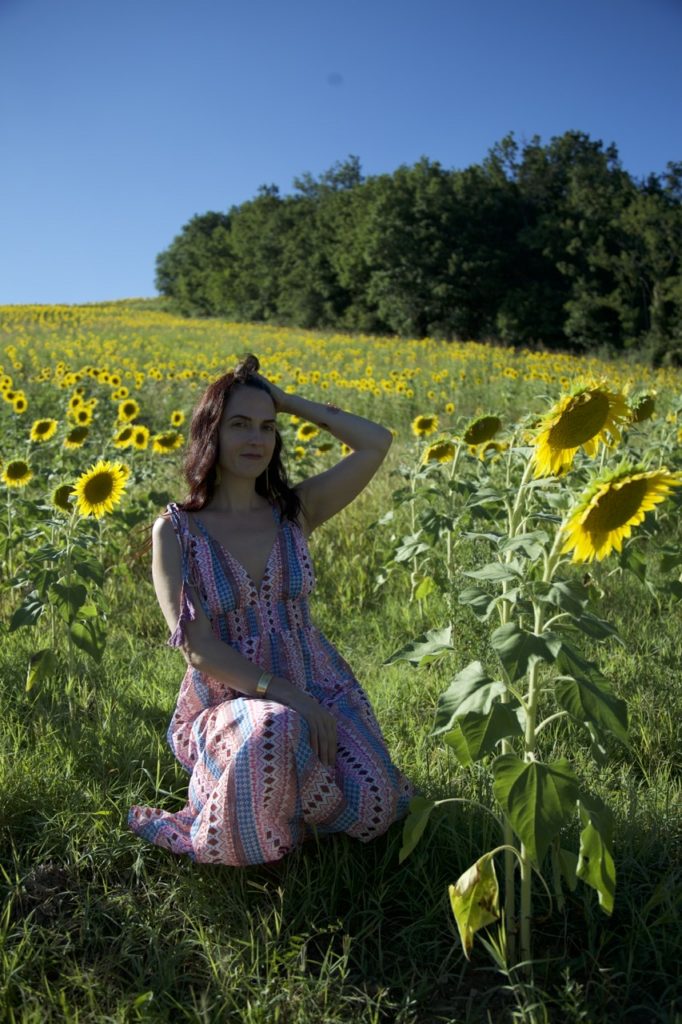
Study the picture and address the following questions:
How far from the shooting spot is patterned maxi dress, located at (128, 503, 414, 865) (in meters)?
1.85

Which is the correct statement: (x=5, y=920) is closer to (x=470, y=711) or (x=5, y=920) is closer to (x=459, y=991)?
(x=459, y=991)

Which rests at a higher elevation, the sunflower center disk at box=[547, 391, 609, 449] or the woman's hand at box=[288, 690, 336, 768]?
the sunflower center disk at box=[547, 391, 609, 449]

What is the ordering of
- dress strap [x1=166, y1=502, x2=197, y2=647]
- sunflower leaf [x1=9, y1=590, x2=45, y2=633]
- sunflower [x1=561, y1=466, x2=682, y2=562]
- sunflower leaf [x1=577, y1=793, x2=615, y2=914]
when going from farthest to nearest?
sunflower leaf [x1=9, y1=590, x2=45, y2=633] < dress strap [x1=166, y1=502, x2=197, y2=647] < sunflower leaf [x1=577, y1=793, x2=615, y2=914] < sunflower [x1=561, y1=466, x2=682, y2=562]

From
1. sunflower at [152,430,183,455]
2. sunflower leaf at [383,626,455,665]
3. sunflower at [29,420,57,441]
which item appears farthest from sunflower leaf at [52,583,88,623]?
sunflower at [29,420,57,441]

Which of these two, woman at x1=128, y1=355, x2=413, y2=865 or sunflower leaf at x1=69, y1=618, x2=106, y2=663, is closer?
woman at x1=128, y1=355, x2=413, y2=865

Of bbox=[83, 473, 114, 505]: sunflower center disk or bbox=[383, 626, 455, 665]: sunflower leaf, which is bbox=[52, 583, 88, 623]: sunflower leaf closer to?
bbox=[83, 473, 114, 505]: sunflower center disk

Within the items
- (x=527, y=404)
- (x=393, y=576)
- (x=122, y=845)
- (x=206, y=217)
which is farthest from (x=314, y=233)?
(x=122, y=845)

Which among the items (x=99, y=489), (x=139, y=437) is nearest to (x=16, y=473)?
(x=139, y=437)

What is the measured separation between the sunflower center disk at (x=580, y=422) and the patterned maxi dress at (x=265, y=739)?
82cm

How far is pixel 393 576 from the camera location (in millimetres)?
4281

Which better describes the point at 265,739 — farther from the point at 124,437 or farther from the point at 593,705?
the point at 124,437

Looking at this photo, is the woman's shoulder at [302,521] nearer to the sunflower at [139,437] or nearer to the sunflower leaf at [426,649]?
the sunflower leaf at [426,649]

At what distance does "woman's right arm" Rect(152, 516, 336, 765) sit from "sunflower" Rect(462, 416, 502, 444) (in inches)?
48.1

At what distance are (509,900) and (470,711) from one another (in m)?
0.53
